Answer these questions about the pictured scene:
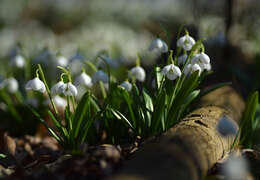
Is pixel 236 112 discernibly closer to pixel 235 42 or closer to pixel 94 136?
pixel 94 136

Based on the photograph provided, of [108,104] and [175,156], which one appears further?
[108,104]

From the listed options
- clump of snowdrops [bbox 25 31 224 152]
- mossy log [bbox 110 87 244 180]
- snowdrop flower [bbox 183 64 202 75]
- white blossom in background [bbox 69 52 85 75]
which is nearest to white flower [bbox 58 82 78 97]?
clump of snowdrops [bbox 25 31 224 152]

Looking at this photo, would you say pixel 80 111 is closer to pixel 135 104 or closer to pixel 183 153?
pixel 135 104

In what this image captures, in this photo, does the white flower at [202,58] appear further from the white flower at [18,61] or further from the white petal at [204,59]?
the white flower at [18,61]

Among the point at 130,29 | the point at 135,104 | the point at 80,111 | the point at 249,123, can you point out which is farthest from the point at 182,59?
the point at 130,29

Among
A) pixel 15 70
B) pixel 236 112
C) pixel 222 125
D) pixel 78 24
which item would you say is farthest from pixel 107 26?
pixel 222 125

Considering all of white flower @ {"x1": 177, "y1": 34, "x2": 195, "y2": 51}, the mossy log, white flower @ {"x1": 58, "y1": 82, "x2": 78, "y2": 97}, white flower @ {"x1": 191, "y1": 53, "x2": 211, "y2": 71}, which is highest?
white flower @ {"x1": 177, "y1": 34, "x2": 195, "y2": 51}

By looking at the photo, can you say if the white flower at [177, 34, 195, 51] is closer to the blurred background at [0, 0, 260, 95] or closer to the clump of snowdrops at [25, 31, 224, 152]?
the clump of snowdrops at [25, 31, 224, 152]
